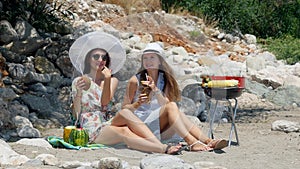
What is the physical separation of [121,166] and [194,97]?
2609mm

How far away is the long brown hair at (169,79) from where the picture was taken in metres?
6.26

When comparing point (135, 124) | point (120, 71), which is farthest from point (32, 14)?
point (135, 124)

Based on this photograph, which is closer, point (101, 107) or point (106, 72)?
point (106, 72)

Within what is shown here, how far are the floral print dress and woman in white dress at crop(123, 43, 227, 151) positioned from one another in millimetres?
399

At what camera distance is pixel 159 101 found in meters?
6.22

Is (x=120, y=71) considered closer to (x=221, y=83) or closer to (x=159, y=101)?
(x=159, y=101)

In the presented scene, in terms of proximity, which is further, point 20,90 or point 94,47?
point 20,90

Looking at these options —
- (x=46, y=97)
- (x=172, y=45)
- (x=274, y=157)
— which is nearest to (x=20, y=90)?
(x=46, y=97)

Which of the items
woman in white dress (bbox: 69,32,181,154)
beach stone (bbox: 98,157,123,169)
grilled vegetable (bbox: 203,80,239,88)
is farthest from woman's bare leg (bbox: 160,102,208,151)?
beach stone (bbox: 98,157,123,169)

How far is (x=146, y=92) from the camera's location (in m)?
6.15

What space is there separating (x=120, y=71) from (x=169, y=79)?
0.82 m

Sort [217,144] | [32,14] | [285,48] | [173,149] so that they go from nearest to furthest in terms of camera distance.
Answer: [173,149] → [217,144] → [32,14] → [285,48]

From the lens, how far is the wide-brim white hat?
21.1 feet

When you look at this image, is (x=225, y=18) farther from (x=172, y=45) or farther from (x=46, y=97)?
(x=46, y=97)
